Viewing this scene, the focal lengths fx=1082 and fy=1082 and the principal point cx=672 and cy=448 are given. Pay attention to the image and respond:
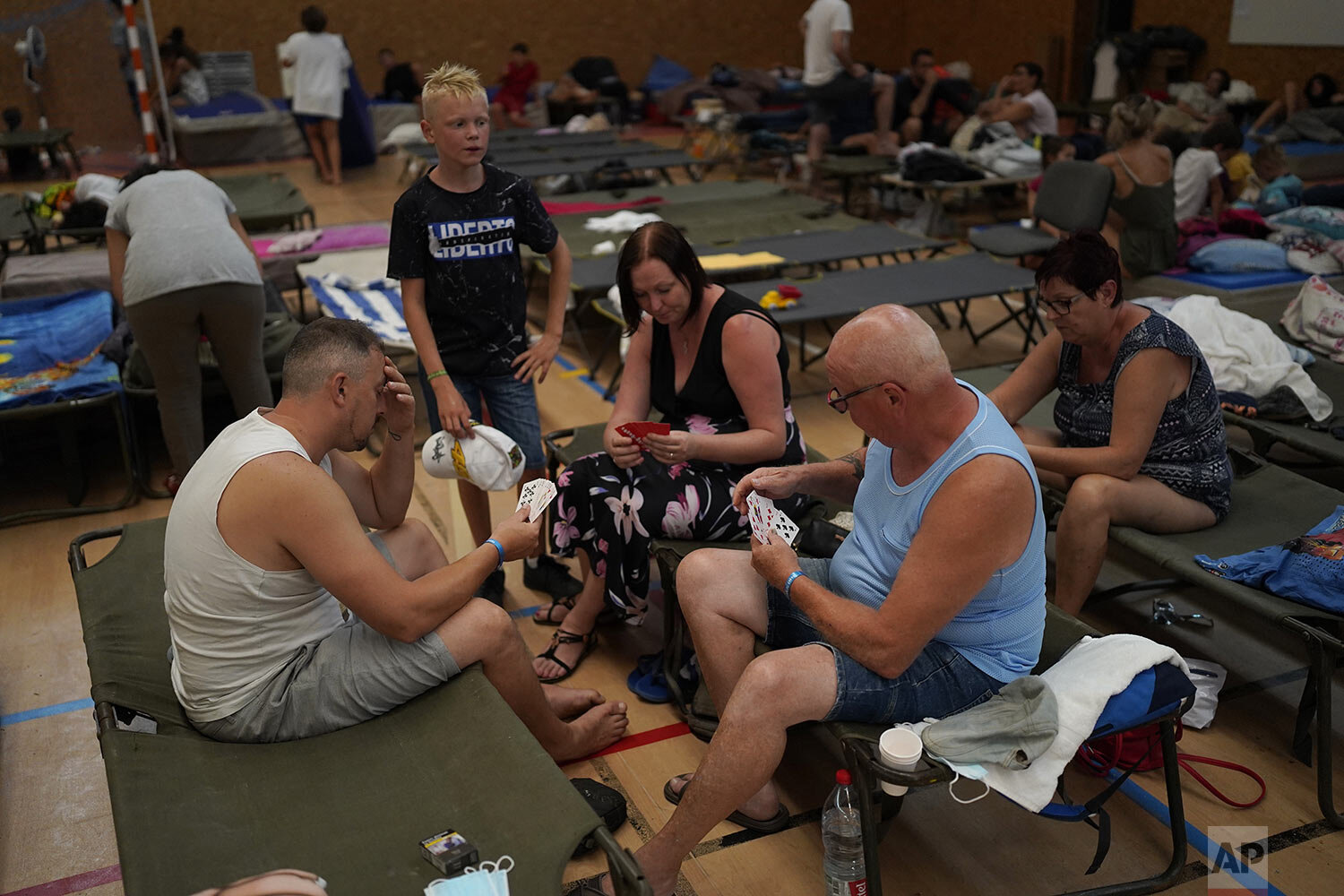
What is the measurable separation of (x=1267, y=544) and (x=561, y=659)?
6.73ft

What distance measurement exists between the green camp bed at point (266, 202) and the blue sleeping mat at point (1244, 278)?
214 inches

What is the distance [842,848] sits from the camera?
2295 millimetres

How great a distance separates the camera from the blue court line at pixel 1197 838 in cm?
237

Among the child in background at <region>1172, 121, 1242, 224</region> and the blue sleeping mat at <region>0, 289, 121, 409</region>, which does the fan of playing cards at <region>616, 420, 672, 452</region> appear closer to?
the blue sleeping mat at <region>0, 289, 121, 409</region>

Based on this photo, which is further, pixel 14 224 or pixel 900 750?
pixel 14 224

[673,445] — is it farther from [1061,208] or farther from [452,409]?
[1061,208]

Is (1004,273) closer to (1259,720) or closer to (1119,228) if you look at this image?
(1119,228)

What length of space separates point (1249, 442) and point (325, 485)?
3.99 meters

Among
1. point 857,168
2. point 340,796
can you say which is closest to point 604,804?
point 340,796

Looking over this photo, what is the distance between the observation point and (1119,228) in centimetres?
610

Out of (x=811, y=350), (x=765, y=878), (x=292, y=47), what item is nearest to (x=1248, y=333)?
(x=811, y=350)

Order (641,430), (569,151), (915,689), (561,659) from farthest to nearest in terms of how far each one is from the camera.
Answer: (569,151), (561,659), (641,430), (915,689)

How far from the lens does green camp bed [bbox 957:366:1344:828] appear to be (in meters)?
2.59

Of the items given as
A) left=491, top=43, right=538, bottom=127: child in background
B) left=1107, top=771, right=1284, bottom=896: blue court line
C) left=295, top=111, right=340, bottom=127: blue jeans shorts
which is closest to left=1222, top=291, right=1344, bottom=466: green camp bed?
left=1107, top=771, right=1284, bottom=896: blue court line
